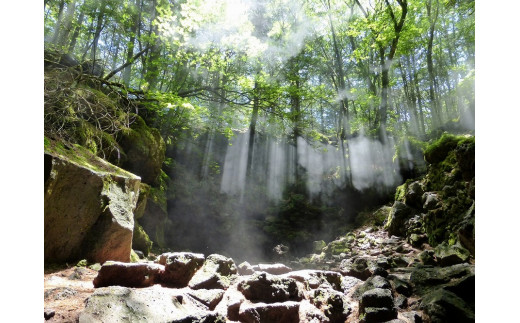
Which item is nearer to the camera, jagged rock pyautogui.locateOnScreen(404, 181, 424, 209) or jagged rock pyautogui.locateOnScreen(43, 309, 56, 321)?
jagged rock pyautogui.locateOnScreen(43, 309, 56, 321)

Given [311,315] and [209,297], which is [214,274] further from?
[311,315]

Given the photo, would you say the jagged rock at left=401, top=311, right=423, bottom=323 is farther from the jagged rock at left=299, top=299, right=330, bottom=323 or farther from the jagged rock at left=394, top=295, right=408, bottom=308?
the jagged rock at left=299, top=299, right=330, bottom=323

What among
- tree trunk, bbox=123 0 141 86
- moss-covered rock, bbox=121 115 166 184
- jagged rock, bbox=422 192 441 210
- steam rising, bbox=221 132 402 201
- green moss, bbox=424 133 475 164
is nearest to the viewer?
jagged rock, bbox=422 192 441 210

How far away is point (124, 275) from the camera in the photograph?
7.11ft

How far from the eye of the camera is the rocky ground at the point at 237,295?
1.62 metres

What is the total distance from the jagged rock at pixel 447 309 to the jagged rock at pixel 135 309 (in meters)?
1.63

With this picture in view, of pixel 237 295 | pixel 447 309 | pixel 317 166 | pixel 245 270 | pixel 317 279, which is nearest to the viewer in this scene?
pixel 447 309

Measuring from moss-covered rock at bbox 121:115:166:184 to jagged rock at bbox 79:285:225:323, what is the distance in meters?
4.83

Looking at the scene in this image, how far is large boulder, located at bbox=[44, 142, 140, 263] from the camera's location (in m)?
2.58

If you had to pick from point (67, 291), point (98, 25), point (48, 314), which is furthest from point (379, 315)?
point (98, 25)

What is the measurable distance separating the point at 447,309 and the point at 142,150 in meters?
6.48

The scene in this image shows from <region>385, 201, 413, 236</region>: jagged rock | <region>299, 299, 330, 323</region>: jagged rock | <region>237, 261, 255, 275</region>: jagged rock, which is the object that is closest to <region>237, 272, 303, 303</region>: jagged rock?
<region>299, 299, 330, 323</region>: jagged rock
